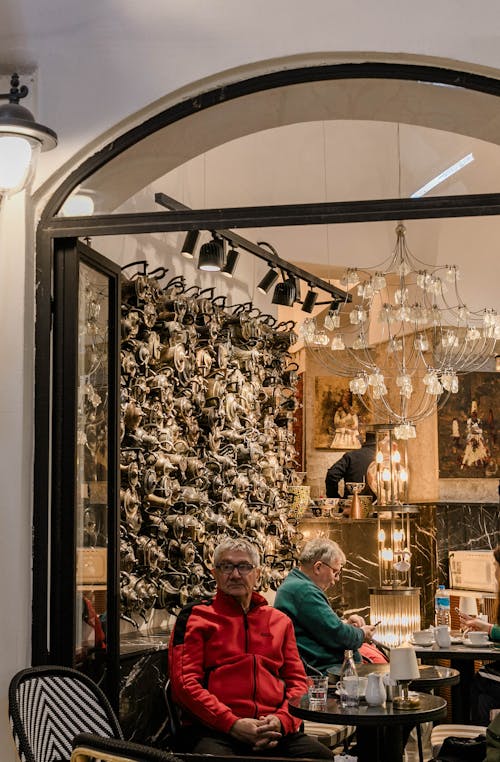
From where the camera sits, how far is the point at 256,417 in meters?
7.74

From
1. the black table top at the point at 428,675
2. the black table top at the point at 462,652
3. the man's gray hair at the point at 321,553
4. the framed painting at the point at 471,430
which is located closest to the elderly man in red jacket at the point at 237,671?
the black table top at the point at 428,675

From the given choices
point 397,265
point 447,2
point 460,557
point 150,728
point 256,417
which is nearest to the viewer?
point 447,2

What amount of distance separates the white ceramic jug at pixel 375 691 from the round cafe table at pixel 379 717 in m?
0.02

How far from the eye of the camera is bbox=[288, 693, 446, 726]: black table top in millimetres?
4160

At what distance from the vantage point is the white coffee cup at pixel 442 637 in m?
6.41

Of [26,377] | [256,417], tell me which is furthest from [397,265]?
[26,377]

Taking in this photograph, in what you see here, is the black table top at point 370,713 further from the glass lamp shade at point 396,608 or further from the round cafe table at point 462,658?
the glass lamp shade at point 396,608

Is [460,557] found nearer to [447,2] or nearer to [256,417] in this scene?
[256,417]

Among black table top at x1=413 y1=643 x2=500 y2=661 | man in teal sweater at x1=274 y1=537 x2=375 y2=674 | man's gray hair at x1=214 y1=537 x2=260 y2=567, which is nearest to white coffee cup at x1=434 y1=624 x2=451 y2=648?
black table top at x1=413 y1=643 x2=500 y2=661

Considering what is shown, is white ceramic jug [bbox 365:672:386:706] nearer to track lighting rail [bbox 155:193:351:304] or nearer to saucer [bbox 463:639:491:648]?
saucer [bbox 463:639:491:648]

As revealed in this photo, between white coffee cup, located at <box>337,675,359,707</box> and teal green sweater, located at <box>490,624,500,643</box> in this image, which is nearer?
white coffee cup, located at <box>337,675,359,707</box>

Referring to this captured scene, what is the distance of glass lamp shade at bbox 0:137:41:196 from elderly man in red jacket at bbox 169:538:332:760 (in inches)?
79.0

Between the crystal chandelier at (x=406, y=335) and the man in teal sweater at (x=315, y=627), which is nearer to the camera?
the man in teal sweater at (x=315, y=627)

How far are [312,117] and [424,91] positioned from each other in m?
0.51
